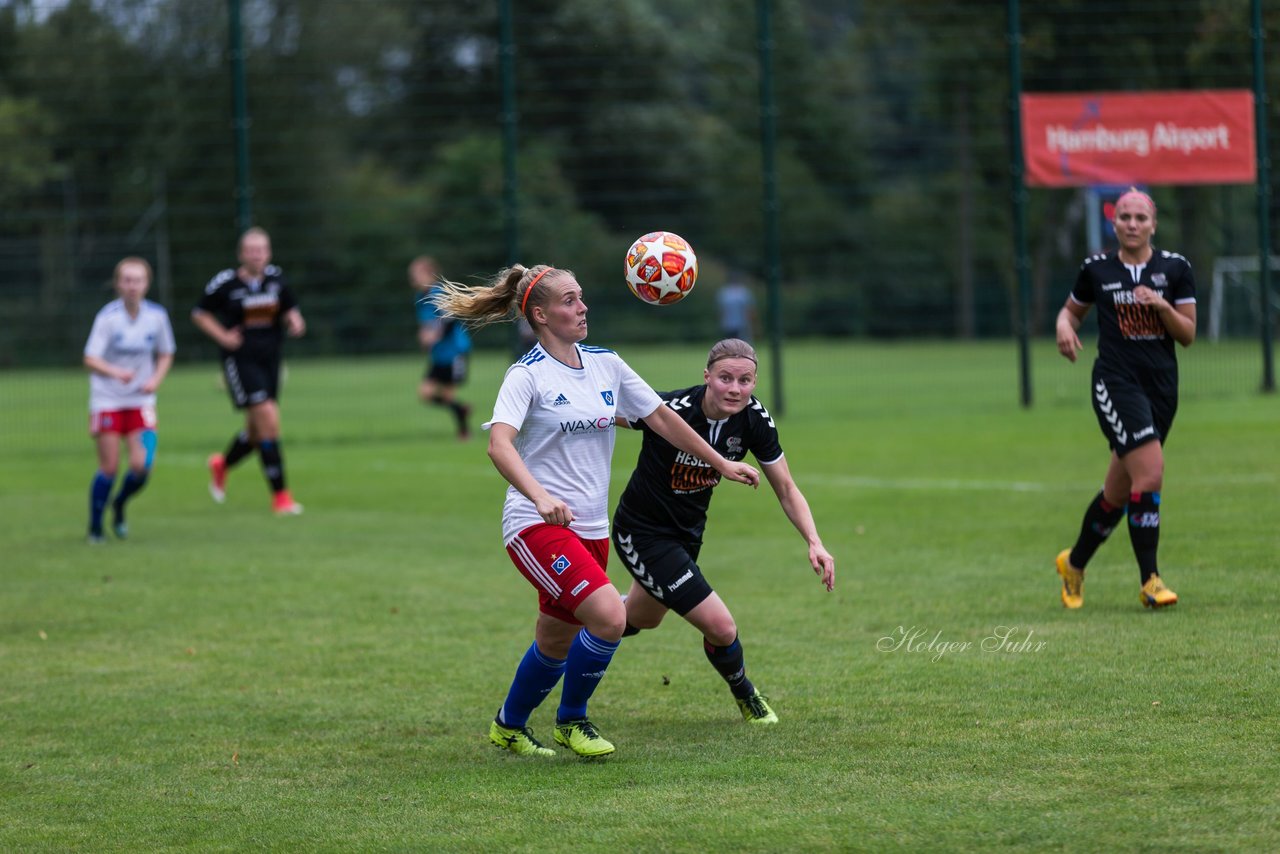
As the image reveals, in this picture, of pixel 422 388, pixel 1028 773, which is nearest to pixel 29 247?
pixel 422 388

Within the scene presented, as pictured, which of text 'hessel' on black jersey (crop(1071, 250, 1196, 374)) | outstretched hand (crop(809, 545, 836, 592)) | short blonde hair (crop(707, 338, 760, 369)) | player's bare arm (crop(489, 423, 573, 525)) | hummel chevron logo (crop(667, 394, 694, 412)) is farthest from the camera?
text 'hessel' on black jersey (crop(1071, 250, 1196, 374))

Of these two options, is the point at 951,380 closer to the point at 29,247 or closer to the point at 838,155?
the point at 29,247

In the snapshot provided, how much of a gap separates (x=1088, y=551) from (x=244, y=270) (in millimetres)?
7758

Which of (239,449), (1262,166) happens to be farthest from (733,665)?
(1262,166)

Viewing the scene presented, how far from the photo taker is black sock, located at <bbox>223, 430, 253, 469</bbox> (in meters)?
13.6

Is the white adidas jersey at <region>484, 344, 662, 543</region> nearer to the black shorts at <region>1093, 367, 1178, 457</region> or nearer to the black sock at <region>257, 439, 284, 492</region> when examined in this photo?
the black shorts at <region>1093, 367, 1178, 457</region>

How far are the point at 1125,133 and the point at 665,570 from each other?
15031mm

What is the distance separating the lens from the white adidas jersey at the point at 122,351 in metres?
11.9

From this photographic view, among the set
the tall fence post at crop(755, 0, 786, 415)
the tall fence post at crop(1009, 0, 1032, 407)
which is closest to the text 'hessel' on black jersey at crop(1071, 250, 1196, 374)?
the tall fence post at crop(755, 0, 786, 415)

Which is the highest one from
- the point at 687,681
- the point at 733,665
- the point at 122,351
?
the point at 122,351

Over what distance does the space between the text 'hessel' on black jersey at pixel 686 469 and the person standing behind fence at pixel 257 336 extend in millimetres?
7381

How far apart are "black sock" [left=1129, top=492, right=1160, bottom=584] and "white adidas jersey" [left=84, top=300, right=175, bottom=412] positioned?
288 inches

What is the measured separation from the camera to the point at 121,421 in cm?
1194

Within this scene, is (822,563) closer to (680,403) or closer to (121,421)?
(680,403)
